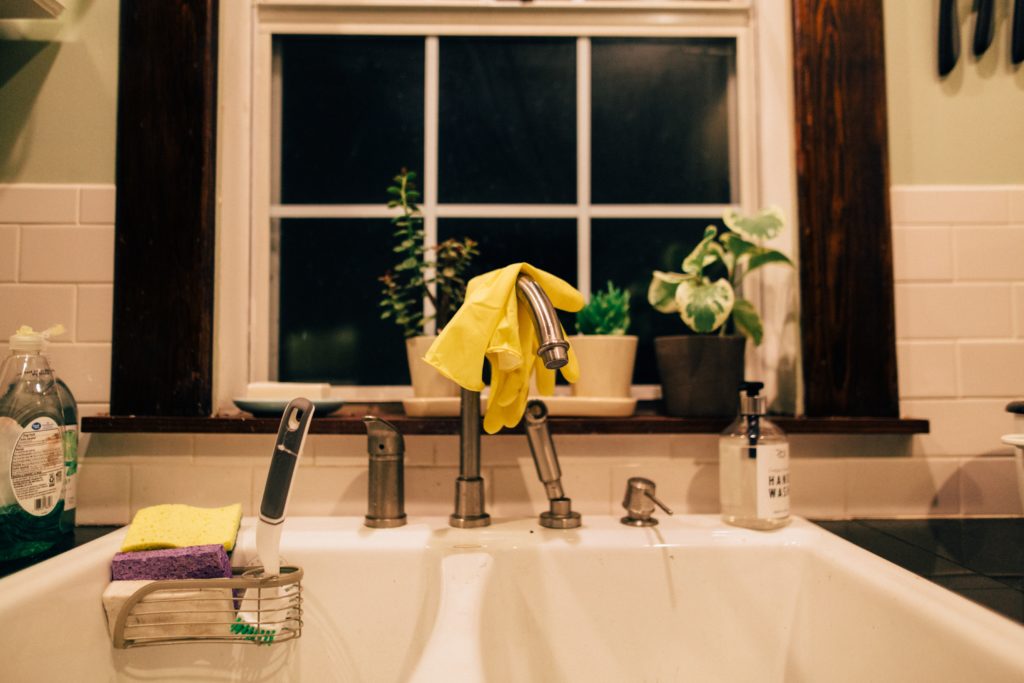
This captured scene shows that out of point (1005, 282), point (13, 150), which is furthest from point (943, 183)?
point (13, 150)

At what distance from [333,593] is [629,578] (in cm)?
39

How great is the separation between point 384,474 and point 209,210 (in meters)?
0.54

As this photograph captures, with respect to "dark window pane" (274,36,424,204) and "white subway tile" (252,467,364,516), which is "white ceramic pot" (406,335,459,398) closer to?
"white subway tile" (252,467,364,516)

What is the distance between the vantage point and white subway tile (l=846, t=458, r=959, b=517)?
1.08 meters

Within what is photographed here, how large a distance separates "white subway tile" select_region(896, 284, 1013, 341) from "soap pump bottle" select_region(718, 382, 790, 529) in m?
0.38

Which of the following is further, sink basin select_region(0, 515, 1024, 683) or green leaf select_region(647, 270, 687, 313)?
green leaf select_region(647, 270, 687, 313)

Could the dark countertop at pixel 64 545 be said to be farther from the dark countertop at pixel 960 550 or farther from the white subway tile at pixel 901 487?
the white subway tile at pixel 901 487

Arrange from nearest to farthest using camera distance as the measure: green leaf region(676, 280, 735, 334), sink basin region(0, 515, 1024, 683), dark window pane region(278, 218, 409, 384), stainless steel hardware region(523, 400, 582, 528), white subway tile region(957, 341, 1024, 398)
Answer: sink basin region(0, 515, 1024, 683)
stainless steel hardware region(523, 400, 582, 528)
green leaf region(676, 280, 735, 334)
white subway tile region(957, 341, 1024, 398)
dark window pane region(278, 218, 409, 384)

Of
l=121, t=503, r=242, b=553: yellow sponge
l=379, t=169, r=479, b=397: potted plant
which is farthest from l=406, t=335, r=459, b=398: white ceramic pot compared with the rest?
l=121, t=503, r=242, b=553: yellow sponge

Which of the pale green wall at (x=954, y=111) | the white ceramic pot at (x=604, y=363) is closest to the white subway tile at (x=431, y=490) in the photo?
the white ceramic pot at (x=604, y=363)

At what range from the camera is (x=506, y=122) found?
1296mm

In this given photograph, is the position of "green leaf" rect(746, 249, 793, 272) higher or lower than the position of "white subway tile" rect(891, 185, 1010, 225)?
lower

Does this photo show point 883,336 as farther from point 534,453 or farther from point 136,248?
point 136,248

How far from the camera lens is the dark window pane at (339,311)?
4.16 ft
